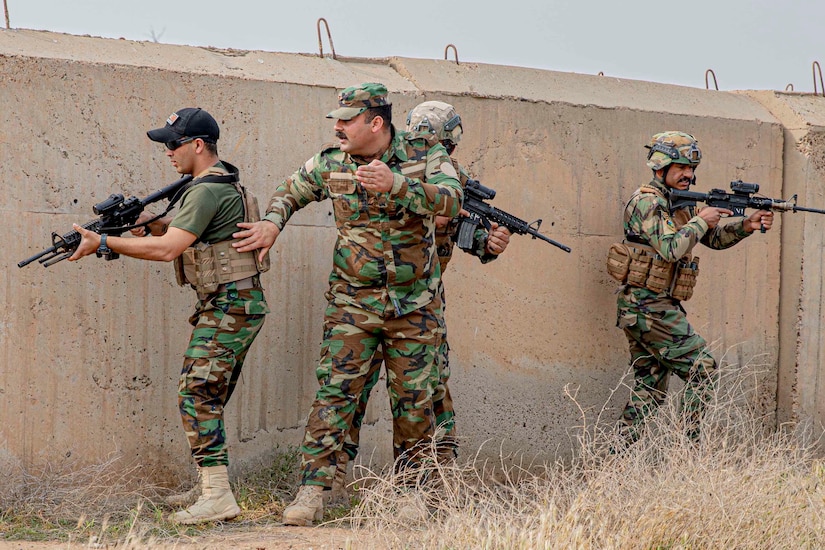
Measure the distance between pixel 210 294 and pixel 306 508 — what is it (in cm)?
102

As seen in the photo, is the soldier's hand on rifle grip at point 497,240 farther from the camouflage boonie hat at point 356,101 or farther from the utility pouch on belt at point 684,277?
the utility pouch on belt at point 684,277

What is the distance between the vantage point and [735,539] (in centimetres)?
419

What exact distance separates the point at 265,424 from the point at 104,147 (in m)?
1.58

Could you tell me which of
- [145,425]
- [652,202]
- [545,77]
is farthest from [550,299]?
[145,425]

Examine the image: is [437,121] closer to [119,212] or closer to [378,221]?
[378,221]

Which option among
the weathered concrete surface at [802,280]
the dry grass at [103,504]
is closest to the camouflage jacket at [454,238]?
the dry grass at [103,504]

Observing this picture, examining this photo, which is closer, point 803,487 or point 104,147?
point 803,487

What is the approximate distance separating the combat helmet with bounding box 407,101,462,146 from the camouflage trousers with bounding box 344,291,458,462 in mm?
859

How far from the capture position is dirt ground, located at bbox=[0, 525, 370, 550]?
4.27 m

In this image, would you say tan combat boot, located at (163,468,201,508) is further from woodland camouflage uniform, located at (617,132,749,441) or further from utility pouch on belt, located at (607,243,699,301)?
utility pouch on belt, located at (607,243,699,301)

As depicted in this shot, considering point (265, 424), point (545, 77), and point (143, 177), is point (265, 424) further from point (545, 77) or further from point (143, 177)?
point (545, 77)

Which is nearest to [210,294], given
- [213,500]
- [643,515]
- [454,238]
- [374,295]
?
[374,295]

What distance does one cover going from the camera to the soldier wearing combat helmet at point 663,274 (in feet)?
20.0

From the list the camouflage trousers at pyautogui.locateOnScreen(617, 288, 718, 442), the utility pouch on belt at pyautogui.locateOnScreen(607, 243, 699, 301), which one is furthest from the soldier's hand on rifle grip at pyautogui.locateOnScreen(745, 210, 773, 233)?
the camouflage trousers at pyautogui.locateOnScreen(617, 288, 718, 442)
